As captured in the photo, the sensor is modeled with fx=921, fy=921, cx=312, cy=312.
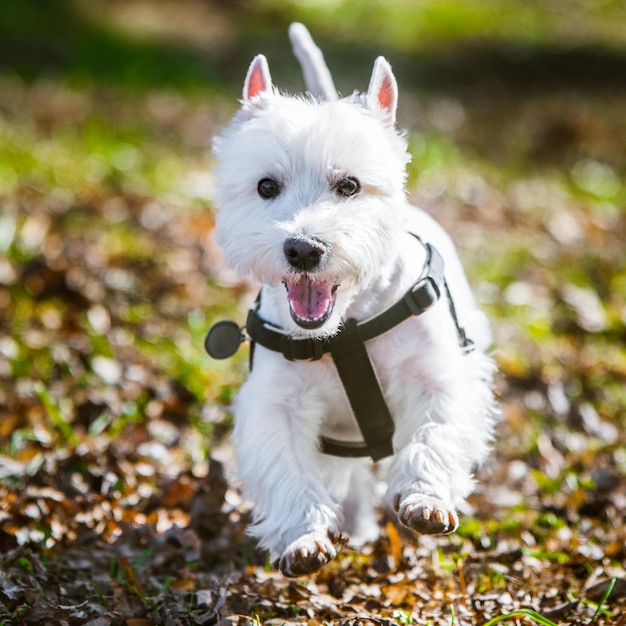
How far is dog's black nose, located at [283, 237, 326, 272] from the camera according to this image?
294 centimetres

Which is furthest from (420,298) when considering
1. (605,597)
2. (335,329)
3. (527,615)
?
(605,597)

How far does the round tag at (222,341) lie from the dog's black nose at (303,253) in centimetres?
77

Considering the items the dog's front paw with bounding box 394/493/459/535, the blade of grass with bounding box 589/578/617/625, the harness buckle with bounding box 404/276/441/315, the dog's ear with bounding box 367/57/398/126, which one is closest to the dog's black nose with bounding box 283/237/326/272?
the harness buckle with bounding box 404/276/441/315

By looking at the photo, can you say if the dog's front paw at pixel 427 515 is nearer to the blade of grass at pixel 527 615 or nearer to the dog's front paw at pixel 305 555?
the dog's front paw at pixel 305 555

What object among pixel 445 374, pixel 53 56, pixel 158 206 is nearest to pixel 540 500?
pixel 445 374

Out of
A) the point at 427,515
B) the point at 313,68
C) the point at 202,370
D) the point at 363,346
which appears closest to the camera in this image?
the point at 427,515

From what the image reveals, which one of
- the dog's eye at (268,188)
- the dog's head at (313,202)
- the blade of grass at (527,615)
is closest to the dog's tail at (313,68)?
the dog's head at (313,202)

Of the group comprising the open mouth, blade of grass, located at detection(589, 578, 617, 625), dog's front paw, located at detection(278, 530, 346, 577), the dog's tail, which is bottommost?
blade of grass, located at detection(589, 578, 617, 625)

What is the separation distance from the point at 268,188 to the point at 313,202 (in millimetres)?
185

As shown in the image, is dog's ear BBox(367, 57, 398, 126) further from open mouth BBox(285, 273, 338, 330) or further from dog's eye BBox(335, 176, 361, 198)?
open mouth BBox(285, 273, 338, 330)

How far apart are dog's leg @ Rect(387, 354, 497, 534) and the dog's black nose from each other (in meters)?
0.73

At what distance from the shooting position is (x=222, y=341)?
12.1 ft

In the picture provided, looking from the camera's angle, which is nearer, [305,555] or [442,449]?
[305,555]

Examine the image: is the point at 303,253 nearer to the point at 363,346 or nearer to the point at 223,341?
the point at 363,346
